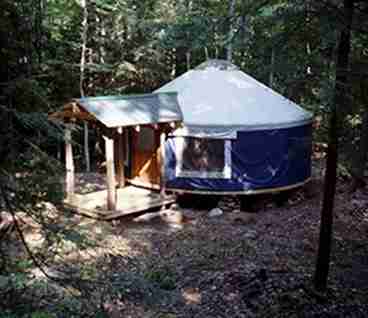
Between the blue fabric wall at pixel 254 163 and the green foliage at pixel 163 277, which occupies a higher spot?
the blue fabric wall at pixel 254 163

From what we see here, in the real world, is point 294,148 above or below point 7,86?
below

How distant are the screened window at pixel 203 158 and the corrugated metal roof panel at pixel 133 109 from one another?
76 centimetres

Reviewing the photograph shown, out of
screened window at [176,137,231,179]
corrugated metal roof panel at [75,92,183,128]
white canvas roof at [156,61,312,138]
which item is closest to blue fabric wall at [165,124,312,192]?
screened window at [176,137,231,179]

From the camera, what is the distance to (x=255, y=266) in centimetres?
734

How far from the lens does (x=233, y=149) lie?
35.6ft

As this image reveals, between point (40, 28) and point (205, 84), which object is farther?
point (205, 84)

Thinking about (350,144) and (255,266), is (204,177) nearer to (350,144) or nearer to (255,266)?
(255,266)

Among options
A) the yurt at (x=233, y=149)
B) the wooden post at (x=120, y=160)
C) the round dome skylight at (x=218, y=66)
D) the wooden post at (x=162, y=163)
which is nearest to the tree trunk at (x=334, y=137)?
the yurt at (x=233, y=149)

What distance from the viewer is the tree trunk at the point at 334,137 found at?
536 cm

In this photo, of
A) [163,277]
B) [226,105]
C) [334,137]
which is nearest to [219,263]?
[163,277]

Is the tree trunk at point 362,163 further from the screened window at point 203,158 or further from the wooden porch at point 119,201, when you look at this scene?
the wooden porch at point 119,201

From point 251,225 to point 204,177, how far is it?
179cm

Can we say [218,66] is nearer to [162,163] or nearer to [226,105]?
[226,105]

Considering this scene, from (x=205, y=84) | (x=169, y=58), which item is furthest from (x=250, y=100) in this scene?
(x=169, y=58)
